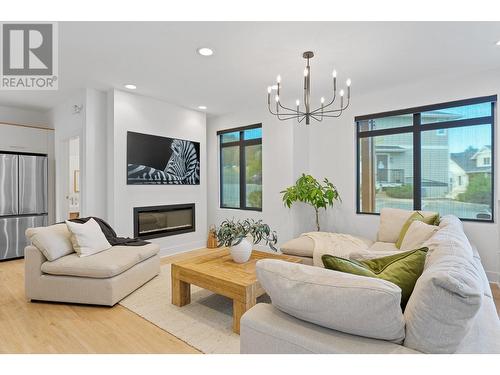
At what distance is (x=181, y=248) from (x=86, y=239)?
2.21 m

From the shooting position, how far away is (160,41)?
274cm

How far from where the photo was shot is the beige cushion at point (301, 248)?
3.54 m

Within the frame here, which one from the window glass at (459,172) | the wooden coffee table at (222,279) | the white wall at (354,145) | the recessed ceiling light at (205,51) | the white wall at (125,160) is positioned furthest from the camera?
the white wall at (125,160)

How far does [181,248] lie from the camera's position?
5.12 m

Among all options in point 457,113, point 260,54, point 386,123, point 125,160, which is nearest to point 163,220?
point 125,160

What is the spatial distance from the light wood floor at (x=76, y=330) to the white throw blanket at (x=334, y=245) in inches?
56.1

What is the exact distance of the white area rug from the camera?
2170mm

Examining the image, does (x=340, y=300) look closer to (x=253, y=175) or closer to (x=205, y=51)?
(x=205, y=51)

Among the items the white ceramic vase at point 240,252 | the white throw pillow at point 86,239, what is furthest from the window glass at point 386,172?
the white throw pillow at point 86,239

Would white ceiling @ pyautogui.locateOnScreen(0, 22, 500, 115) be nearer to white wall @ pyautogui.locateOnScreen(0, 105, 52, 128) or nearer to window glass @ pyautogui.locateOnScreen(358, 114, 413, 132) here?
window glass @ pyautogui.locateOnScreen(358, 114, 413, 132)

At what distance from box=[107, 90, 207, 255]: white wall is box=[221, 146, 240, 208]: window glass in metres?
0.58

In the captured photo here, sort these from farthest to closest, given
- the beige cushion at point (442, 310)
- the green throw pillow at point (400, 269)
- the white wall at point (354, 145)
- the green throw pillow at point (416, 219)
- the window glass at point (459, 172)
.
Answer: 1. the window glass at point (459, 172)
2. the white wall at point (354, 145)
3. the green throw pillow at point (416, 219)
4. the green throw pillow at point (400, 269)
5. the beige cushion at point (442, 310)

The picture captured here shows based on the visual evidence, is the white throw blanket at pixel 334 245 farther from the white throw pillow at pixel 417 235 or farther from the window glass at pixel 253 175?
the window glass at pixel 253 175
